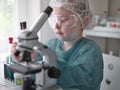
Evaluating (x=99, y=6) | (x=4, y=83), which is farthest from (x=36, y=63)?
(x=99, y=6)

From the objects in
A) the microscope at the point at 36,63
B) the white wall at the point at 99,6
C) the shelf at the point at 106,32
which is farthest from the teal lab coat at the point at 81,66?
the white wall at the point at 99,6

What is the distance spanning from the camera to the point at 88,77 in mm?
982

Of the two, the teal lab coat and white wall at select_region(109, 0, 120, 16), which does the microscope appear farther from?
white wall at select_region(109, 0, 120, 16)

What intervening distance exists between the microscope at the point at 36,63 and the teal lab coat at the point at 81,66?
0.06 m

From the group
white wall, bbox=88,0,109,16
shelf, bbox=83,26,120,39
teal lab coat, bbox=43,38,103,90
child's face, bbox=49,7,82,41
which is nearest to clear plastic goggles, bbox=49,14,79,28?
child's face, bbox=49,7,82,41

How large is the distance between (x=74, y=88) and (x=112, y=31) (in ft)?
1.65

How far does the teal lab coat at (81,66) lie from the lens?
2.99 ft

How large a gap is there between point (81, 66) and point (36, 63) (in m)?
0.24

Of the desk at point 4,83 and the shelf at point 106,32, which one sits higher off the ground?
the shelf at point 106,32

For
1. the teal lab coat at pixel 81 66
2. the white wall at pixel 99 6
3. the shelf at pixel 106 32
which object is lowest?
the teal lab coat at pixel 81 66

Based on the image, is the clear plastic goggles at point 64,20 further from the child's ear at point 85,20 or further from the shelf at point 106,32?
the shelf at point 106,32

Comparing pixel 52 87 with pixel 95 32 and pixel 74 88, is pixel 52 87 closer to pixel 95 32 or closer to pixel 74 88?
pixel 74 88

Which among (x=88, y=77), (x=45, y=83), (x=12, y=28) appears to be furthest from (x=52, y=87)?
(x=12, y=28)

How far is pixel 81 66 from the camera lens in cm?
97
